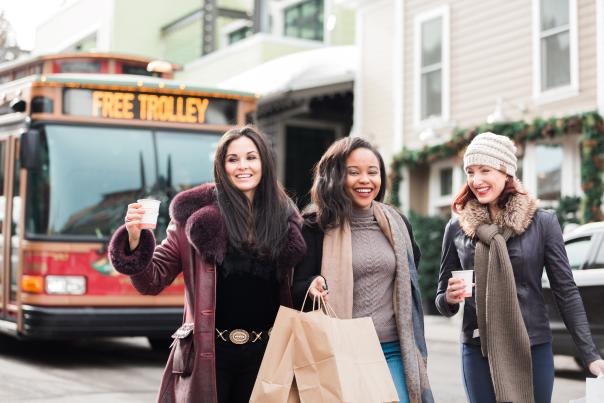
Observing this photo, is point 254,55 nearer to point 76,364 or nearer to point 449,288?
point 76,364

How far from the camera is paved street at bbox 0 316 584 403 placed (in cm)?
823

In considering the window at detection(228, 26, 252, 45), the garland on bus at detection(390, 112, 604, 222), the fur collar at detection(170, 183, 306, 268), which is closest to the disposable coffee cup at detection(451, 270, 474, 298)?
the fur collar at detection(170, 183, 306, 268)

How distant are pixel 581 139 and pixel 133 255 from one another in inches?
429

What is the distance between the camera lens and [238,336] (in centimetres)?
394

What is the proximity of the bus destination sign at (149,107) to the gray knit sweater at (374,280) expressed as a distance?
6.08m

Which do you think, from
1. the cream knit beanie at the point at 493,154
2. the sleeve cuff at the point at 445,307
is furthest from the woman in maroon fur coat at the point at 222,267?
the cream knit beanie at the point at 493,154

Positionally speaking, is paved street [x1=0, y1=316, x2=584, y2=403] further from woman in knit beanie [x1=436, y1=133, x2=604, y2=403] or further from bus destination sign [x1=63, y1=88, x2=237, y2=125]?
woman in knit beanie [x1=436, y1=133, x2=604, y2=403]

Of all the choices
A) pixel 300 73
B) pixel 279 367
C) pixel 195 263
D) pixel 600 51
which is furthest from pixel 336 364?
pixel 300 73

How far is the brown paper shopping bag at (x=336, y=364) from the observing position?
371 cm

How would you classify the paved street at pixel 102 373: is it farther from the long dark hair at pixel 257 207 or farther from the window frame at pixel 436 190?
the window frame at pixel 436 190

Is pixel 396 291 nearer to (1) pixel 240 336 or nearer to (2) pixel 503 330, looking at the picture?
(2) pixel 503 330

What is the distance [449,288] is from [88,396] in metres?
4.79

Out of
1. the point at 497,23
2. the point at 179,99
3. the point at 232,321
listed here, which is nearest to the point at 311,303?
the point at 232,321

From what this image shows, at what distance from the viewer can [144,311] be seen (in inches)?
385
